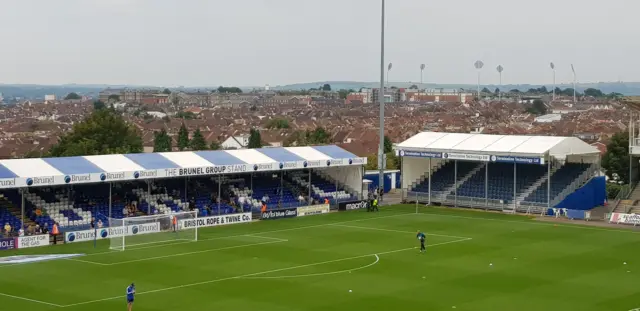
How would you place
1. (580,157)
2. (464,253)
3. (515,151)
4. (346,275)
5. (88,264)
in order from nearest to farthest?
(346,275) < (88,264) < (464,253) < (515,151) < (580,157)

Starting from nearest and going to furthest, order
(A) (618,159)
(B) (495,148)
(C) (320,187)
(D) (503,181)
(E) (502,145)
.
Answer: (B) (495,148) → (E) (502,145) → (D) (503,181) → (C) (320,187) → (A) (618,159)

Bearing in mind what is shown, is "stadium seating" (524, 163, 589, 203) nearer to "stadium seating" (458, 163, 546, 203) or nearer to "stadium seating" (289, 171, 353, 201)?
"stadium seating" (458, 163, 546, 203)

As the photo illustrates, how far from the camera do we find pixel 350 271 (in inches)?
1357

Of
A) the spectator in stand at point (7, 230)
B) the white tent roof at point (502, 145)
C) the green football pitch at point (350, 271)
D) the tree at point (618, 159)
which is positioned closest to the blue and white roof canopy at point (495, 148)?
the white tent roof at point (502, 145)

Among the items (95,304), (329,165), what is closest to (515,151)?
(329,165)

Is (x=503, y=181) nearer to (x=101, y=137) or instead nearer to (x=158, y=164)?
(x=158, y=164)

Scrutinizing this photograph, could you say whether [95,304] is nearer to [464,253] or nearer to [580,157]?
[464,253]

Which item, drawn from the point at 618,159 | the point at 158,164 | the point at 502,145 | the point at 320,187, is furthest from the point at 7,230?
the point at 618,159

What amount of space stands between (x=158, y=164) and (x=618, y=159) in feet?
128

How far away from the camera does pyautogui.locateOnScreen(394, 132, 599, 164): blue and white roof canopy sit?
5369 cm

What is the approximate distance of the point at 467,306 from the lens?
28.2 meters

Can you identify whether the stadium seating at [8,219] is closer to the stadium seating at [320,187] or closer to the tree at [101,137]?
the stadium seating at [320,187]

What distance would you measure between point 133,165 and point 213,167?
448cm

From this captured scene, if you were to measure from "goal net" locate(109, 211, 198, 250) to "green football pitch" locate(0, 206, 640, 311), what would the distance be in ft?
2.62
